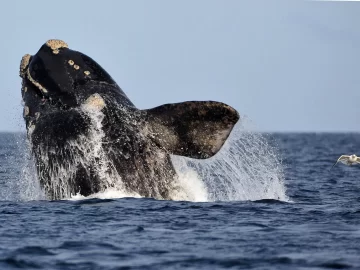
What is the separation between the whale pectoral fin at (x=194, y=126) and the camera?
15.6 meters

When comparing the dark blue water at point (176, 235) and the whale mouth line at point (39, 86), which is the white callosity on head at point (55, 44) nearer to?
the whale mouth line at point (39, 86)

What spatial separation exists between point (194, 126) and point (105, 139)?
1.79 m

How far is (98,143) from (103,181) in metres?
0.69

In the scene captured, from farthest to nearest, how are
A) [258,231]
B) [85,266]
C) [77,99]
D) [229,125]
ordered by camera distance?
[77,99] < [229,125] < [258,231] < [85,266]

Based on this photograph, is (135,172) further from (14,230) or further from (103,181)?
(14,230)

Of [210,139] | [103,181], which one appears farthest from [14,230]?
[210,139]

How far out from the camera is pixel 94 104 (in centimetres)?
1683

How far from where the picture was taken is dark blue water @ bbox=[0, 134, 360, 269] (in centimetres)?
1231

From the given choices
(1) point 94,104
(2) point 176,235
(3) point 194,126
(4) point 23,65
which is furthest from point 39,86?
(2) point 176,235

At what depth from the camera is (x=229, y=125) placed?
15711mm

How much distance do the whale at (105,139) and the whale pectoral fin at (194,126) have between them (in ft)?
0.05

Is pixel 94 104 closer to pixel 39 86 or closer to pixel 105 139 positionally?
pixel 105 139

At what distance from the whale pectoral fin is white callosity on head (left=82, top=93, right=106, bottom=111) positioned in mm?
1153

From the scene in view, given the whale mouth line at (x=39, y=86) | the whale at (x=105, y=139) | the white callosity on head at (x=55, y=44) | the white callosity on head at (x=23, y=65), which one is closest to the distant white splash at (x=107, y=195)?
the whale at (x=105, y=139)
